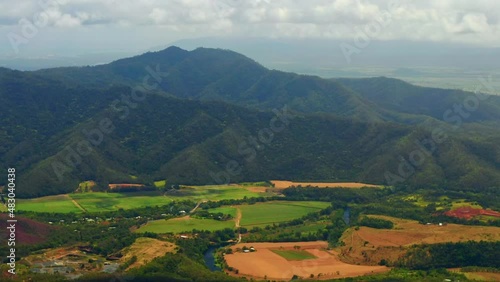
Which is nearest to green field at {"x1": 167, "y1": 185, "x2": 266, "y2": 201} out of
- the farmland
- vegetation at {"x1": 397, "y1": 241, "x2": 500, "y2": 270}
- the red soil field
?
the farmland

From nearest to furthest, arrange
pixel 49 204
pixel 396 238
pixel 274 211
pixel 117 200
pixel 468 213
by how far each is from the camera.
→ pixel 396 238, pixel 468 213, pixel 274 211, pixel 49 204, pixel 117 200

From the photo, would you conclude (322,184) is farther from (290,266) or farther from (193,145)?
(290,266)

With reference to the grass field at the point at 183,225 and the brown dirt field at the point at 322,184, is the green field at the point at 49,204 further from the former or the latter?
the brown dirt field at the point at 322,184

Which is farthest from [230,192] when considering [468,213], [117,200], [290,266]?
[290,266]

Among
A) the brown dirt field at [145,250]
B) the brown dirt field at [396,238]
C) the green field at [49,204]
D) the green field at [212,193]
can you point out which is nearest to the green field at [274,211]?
the green field at [212,193]

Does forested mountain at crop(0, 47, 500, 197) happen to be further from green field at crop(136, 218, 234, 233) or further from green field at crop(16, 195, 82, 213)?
green field at crop(136, 218, 234, 233)

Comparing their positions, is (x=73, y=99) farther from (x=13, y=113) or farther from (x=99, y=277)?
(x=99, y=277)
